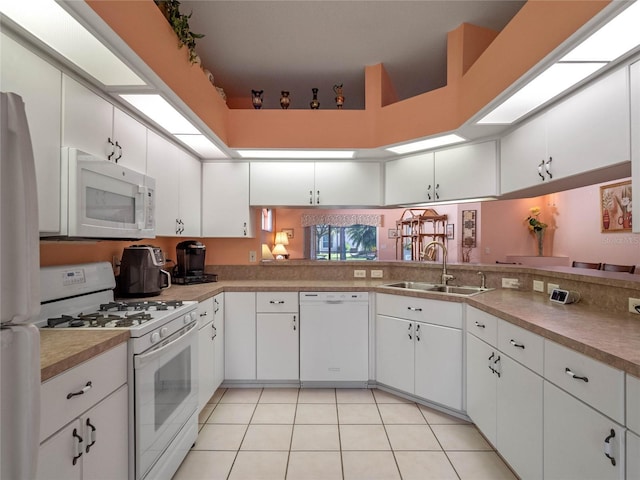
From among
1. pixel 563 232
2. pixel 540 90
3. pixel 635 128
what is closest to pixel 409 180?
pixel 540 90

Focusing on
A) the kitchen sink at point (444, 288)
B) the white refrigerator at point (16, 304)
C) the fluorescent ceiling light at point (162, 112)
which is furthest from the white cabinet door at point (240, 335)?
the white refrigerator at point (16, 304)

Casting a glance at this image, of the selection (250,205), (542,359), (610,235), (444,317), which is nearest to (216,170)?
Answer: (250,205)

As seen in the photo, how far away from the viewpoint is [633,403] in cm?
99

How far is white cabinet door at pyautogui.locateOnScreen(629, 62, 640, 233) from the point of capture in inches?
52.9

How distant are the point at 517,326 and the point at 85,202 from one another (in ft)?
7.30

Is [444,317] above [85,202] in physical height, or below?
below

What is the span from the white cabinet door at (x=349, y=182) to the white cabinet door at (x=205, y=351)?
1.46m

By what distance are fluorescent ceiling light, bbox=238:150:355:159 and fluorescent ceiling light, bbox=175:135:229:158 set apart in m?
0.22

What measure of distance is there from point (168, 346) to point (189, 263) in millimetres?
1377

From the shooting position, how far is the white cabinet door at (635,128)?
4.41 feet

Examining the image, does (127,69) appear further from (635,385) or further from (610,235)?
(610,235)

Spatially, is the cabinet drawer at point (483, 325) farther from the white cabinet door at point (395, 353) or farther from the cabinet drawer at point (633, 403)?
the cabinet drawer at point (633, 403)

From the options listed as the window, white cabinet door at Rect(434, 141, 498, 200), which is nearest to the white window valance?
the window

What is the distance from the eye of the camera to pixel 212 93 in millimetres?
2531
